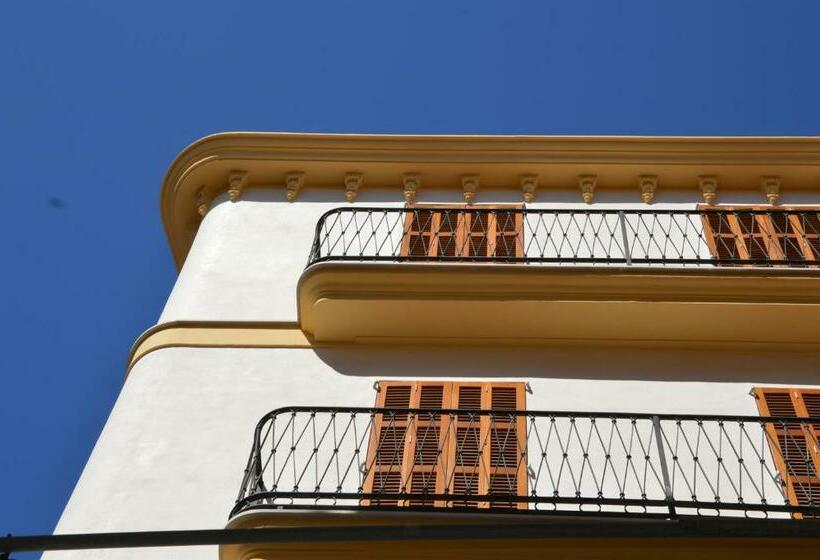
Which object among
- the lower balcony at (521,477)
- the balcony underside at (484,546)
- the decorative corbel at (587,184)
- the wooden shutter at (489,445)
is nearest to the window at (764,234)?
the decorative corbel at (587,184)

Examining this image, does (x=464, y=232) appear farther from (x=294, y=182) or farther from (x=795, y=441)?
(x=795, y=441)

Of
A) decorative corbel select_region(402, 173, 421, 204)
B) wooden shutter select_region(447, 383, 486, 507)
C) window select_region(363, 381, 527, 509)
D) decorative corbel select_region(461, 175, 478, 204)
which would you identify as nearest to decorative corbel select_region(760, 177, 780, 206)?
decorative corbel select_region(461, 175, 478, 204)

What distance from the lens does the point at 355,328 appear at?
13.2m

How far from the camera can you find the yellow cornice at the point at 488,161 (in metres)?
15.5

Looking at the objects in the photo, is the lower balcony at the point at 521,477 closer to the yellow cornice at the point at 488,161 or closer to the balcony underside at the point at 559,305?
the balcony underside at the point at 559,305

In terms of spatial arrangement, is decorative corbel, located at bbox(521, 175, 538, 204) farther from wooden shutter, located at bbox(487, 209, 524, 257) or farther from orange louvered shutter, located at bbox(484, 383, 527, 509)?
orange louvered shutter, located at bbox(484, 383, 527, 509)

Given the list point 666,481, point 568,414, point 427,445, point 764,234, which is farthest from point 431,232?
point 666,481

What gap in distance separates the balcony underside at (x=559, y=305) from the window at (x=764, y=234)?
1349 mm

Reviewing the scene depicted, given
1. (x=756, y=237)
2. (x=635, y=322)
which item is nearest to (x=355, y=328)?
(x=635, y=322)

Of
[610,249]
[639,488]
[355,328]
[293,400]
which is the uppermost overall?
[610,249]

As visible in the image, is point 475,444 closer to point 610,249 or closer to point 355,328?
point 355,328

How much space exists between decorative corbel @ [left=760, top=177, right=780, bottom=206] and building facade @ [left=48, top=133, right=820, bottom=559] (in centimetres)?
5

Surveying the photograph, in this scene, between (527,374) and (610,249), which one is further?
(610,249)

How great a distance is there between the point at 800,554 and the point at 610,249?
5.73 metres
